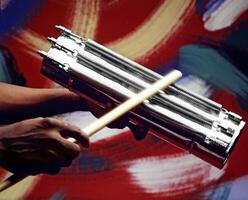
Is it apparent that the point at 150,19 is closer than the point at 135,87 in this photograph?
No

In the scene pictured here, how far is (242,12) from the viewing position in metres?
1.32

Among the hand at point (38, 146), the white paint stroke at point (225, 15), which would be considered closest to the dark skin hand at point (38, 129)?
the hand at point (38, 146)

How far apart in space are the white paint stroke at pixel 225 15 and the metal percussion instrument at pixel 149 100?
0.62ft

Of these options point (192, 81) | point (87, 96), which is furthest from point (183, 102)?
point (87, 96)

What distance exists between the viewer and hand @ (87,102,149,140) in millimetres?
1239

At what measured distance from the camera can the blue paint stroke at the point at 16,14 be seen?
1385mm

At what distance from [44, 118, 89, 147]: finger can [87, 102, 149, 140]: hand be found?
0.07 m

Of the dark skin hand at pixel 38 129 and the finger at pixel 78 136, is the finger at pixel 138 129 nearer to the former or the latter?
the dark skin hand at pixel 38 129

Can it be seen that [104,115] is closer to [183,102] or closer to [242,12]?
[183,102]

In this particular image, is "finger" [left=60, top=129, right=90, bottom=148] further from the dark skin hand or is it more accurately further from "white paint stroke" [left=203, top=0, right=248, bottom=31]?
"white paint stroke" [left=203, top=0, right=248, bottom=31]

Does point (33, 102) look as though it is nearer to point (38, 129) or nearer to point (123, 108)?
point (38, 129)

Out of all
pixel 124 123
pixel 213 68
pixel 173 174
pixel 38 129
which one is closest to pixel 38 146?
pixel 38 129

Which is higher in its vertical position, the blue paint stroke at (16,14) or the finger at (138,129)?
the blue paint stroke at (16,14)

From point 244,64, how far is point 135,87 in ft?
0.87
